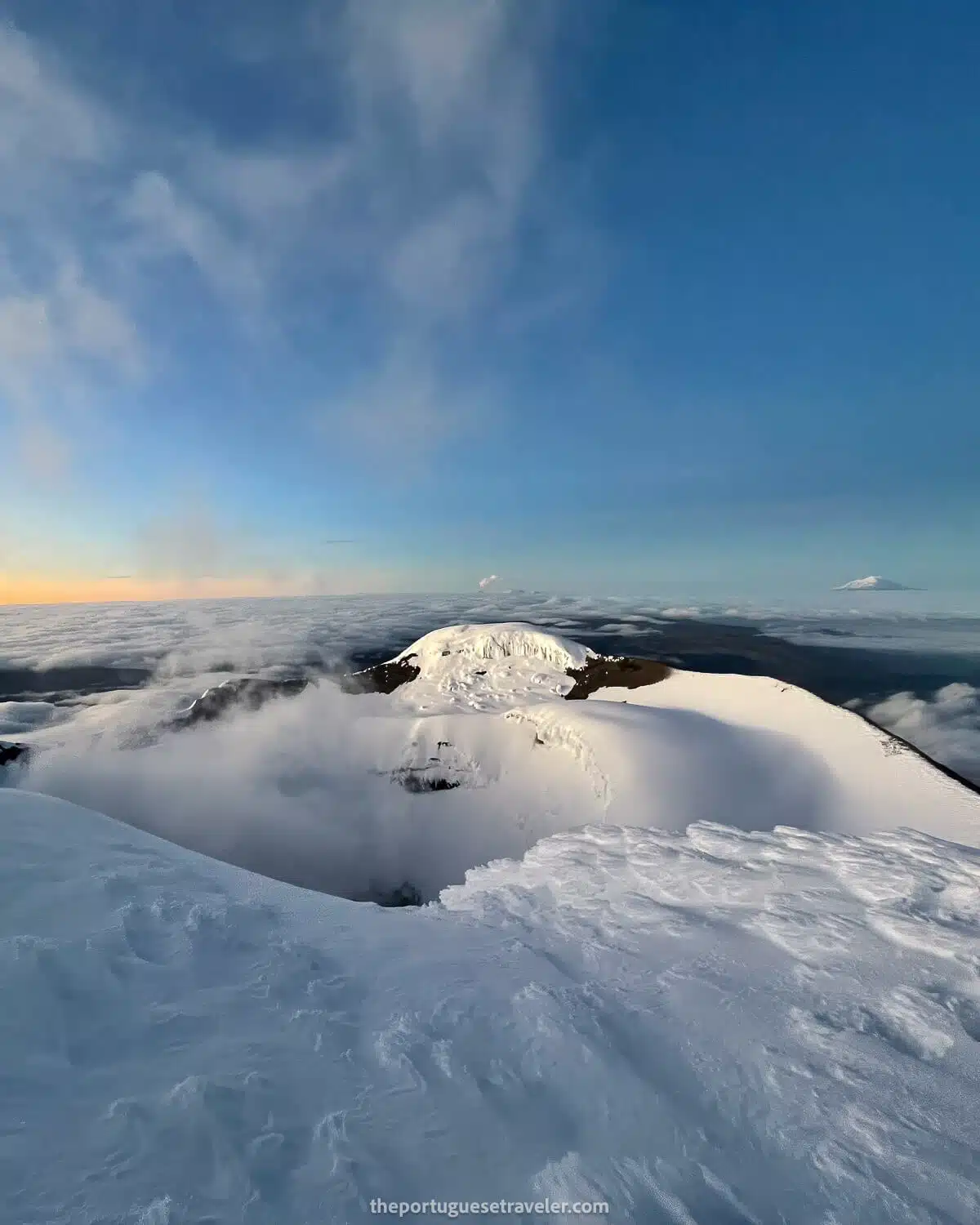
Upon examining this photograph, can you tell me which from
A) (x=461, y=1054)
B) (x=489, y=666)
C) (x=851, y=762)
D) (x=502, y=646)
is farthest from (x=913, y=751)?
(x=502, y=646)

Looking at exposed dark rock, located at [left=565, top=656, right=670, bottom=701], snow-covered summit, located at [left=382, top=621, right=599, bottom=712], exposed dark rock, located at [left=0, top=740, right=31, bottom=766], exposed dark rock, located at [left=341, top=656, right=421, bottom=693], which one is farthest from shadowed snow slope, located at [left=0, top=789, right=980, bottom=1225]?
exposed dark rock, located at [left=0, top=740, right=31, bottom=766]

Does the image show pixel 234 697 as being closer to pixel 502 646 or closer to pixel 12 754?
pixel 12 754

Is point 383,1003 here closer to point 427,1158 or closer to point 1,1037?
point 427,1158

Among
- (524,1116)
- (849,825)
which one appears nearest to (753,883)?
(524,1116)

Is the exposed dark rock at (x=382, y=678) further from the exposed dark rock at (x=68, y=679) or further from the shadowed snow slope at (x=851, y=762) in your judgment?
the exposed dark rock at (x=68, y=679)

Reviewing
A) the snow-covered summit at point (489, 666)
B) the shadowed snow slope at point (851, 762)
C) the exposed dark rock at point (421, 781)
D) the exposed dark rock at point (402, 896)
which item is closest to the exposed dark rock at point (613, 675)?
the snow-covered summit at point (489, 666)

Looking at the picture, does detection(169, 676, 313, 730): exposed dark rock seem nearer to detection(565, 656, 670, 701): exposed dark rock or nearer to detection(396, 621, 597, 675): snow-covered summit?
detection(396, 621, 597, 675): snow-covered summit

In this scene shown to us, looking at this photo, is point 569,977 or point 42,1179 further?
point 569,977
